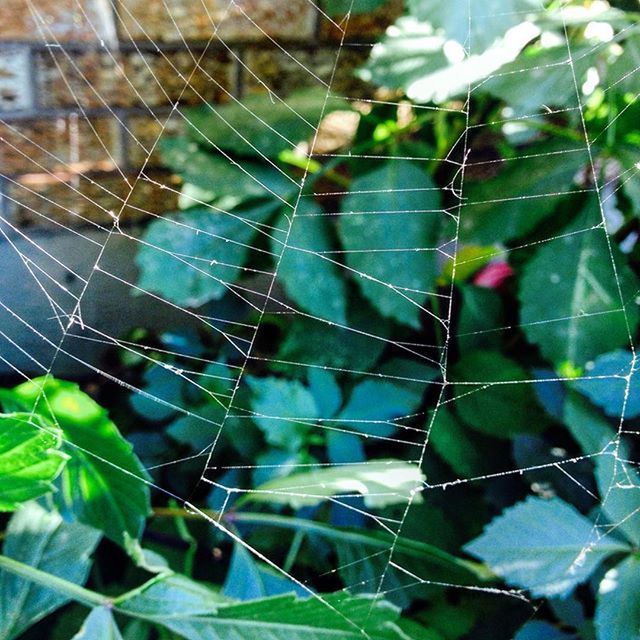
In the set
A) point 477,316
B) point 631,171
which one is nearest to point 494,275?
point 477,316

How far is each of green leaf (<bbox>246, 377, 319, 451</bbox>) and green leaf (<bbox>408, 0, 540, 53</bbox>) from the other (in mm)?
323

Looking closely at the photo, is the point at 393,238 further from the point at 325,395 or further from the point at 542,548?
the point at 542,548

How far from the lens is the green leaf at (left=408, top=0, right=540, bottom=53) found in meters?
0.57

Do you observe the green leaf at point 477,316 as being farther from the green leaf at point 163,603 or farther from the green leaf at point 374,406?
the green leaf at point 163,603

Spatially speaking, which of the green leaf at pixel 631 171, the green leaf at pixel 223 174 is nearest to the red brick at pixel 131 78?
the green leaf at pixel 223 174

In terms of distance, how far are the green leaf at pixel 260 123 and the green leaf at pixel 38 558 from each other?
1.25 feet

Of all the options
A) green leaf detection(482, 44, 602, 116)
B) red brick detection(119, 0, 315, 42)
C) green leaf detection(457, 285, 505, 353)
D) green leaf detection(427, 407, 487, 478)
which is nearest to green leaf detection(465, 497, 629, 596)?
green leaf detection(427, 407, 487, 478)

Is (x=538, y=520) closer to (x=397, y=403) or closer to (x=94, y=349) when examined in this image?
(x=397, y=403)

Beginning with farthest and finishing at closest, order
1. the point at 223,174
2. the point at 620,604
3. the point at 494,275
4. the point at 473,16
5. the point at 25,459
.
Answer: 1. the point at 494,275
2. the point at 223,174
3. the point at 473,16
4. the point at 620,604
5. the point at 25,459

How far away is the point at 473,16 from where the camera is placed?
58cm

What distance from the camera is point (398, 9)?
0.84 m

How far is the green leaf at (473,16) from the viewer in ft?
1.88

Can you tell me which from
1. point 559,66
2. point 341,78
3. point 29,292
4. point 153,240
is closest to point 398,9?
point 341,78

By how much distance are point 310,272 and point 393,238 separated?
0.09 meters
